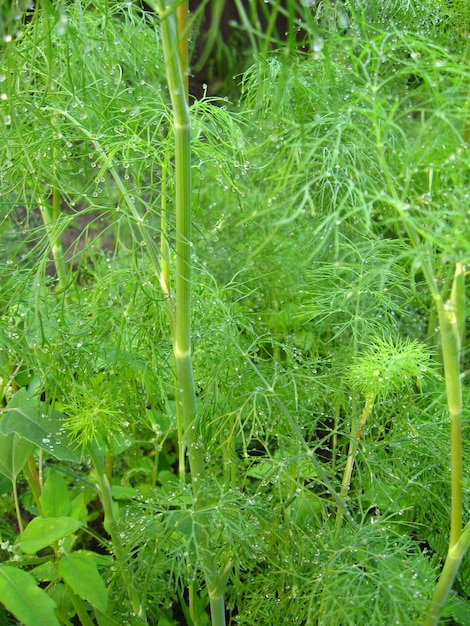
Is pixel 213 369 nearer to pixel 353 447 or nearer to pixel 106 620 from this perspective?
pixel 353 447

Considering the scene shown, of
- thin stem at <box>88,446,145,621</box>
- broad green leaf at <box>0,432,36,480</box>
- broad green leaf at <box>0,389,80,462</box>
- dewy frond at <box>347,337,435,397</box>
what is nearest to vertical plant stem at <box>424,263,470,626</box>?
dewy frond at <box>347,337,435,397</box>

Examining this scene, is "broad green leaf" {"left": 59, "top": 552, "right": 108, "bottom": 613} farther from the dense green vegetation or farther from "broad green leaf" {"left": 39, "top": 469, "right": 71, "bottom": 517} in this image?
"broad green leaf" {"left": 39, "top": 469, "right": 71, "bottom": 517}

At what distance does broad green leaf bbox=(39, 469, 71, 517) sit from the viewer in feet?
4.33

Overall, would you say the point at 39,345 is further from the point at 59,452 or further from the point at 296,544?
the point at 296,544

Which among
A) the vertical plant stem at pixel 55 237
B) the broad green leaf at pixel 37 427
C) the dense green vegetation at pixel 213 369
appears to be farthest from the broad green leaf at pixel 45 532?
the vertical plant stem at pixel 55 237

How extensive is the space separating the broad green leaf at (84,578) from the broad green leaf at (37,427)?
0.60ft

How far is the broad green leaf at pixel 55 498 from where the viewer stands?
1320mm

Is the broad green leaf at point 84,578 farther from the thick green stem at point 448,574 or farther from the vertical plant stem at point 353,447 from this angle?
the thick green stem at point 448,574

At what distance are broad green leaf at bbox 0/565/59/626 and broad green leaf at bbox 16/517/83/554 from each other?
48mm

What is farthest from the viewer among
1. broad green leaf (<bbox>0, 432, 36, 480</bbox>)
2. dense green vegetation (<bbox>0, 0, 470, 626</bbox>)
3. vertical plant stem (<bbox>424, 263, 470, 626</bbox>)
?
broad green leaf (<bbox>0, 432, 36, 480</bbox>)

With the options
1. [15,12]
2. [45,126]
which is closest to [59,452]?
[45,126]

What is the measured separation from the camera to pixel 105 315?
118 cm

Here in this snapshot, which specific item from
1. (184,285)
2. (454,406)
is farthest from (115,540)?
(454,406)

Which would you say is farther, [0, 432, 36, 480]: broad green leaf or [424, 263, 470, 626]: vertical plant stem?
[0, 432, 36, 480]: broad green leaf
